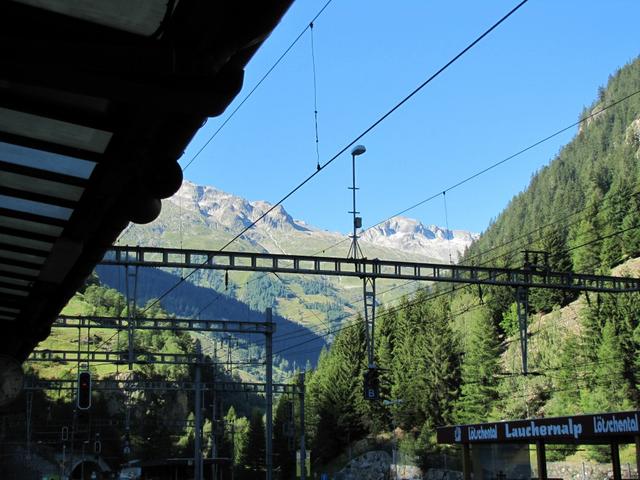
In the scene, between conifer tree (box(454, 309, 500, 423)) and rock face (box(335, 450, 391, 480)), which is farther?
conifer tree (box(454, 309, 500, 423))

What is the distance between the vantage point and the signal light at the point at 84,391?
22.1 m

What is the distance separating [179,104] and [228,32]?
54 centimetres

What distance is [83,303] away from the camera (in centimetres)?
16162

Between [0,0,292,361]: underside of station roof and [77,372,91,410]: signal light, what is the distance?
14095 mm

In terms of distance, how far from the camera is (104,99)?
512 centimetres

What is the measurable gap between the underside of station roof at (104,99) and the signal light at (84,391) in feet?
46.2

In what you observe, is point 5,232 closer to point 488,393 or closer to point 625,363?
point 625,363

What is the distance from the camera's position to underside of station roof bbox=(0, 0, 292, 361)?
13.7 ft

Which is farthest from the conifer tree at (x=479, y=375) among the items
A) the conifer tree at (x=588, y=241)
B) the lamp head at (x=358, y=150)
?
the lamp head at (x=358, y=150)

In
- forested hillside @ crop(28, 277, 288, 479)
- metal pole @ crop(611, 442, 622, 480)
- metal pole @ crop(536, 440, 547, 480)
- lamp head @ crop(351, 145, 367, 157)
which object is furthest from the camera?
forested hillside @ crop(28, 277, 288, 479)

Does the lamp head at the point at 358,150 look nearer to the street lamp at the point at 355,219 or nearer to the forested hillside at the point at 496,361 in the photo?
the street lamp at the point at 355,219

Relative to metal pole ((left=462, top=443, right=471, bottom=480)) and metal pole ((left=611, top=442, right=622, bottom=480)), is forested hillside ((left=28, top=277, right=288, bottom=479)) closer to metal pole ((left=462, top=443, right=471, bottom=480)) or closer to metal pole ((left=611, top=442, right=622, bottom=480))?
metal pole ((left=462, top=443, right=471, bottom=480))

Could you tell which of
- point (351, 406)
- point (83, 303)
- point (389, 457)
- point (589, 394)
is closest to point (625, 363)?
point (589, 394)

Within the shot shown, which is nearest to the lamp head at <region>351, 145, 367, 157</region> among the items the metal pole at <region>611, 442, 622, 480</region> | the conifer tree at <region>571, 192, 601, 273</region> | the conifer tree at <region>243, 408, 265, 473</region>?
the metal pole at <region>611, 442, 622, 480</region>
